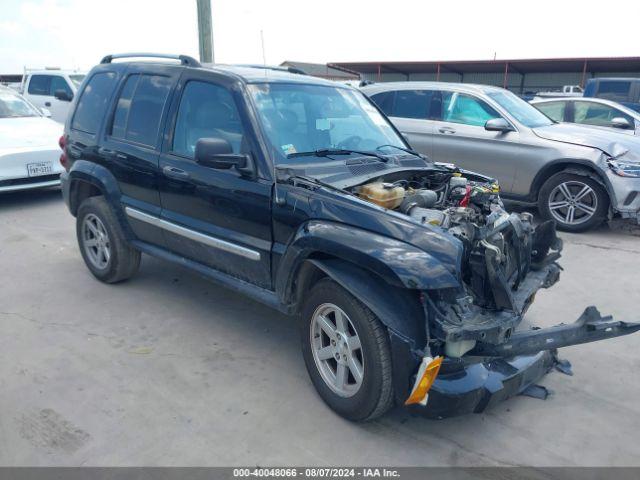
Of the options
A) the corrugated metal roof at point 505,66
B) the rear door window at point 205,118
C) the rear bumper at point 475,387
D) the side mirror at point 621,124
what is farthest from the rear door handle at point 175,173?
the corrugated metal roof at point 505,66

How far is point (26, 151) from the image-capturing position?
8117 millimetres

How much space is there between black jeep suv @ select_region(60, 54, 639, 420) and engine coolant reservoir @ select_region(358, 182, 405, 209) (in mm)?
10

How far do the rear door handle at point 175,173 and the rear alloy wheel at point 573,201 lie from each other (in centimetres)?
495

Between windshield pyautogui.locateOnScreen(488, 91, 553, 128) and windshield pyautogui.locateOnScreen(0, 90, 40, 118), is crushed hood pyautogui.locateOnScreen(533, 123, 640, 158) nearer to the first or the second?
windshield pyautogui.locateOnScreen(488, 91, 553, 128)

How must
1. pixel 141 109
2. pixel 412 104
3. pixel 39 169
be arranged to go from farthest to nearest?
pixel 412 104
pixel 39 169
pixel 141 109

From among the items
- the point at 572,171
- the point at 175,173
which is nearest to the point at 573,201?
the point at 572,171

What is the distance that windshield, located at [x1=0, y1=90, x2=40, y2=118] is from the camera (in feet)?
29.9

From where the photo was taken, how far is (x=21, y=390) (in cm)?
351

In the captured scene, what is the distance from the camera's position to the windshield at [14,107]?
9.12 metres

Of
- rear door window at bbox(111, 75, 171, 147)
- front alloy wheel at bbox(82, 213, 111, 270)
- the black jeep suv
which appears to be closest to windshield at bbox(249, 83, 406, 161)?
the black jeep suv

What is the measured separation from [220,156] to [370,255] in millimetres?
1243

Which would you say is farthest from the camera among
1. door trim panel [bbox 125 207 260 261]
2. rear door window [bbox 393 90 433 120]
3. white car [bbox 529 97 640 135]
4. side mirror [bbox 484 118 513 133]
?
white car [bbox 529 97 640 135]

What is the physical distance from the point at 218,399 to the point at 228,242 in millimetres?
1058

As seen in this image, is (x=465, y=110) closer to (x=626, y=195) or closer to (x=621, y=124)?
(x=626, y=195)
